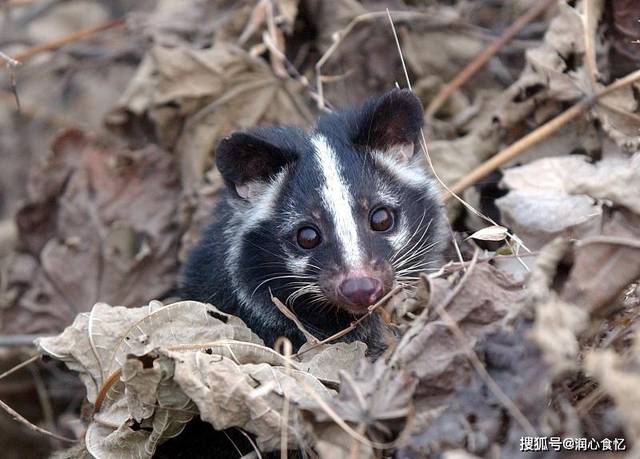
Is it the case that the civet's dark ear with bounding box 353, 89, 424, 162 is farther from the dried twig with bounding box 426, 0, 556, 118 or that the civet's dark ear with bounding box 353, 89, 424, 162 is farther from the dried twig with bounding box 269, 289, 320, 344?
the dried twig with bounding box 426, 0, 556, 118

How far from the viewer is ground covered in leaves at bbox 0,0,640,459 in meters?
3.48

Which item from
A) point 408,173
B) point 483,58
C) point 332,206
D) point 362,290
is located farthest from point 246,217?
point 483,58

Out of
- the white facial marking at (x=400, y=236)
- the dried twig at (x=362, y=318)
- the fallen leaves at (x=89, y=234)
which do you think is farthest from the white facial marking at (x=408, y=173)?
the fallen leaves at (x=89, y=234)

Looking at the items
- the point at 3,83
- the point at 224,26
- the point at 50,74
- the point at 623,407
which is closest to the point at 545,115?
the point at 224,26

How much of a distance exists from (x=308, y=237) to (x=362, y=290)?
21.9 inches

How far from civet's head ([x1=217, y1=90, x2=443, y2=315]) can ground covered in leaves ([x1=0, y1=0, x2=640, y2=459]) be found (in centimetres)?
26

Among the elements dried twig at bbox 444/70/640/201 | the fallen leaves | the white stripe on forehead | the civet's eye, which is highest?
the white stripe on forehead

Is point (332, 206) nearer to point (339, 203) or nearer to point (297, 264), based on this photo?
point (339, 203)

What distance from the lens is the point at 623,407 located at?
8.85ft

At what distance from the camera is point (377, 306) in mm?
4293

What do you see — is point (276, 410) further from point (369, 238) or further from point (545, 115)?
point (545, 115)

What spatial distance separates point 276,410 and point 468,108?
A: 3.95 meters

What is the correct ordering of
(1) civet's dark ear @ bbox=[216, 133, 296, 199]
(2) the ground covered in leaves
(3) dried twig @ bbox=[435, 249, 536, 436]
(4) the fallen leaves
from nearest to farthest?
(3) dried twig @ bbox=[435, 249, 536, 436], (2) the ground covered in leaves, (1) civet's dark ear @ bbox=[216, 133, 296, 199], (4) the fallen leaves

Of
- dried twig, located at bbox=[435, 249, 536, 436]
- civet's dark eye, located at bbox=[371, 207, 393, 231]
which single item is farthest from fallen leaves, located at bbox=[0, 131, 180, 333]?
dried twig, located at bbox=[435, 249, 536, 436]
